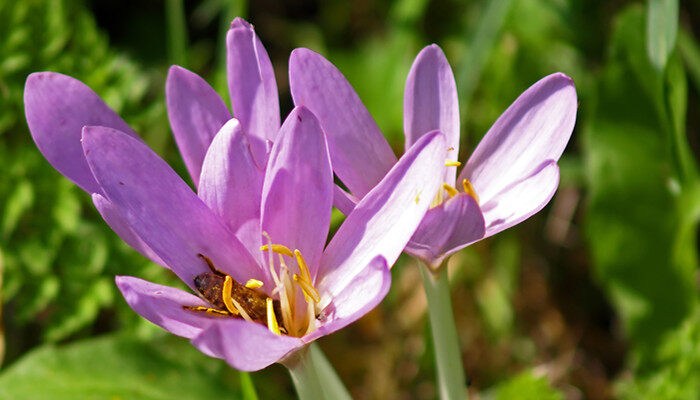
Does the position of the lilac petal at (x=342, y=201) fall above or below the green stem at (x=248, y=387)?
above

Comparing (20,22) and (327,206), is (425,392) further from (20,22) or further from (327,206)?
(20,22)

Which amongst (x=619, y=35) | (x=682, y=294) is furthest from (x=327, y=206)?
(x=682, y=294)

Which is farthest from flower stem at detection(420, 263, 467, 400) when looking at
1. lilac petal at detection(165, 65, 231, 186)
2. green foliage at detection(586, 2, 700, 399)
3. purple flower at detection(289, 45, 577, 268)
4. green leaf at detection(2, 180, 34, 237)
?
green leaf at detection(2, 180, 34, 237)

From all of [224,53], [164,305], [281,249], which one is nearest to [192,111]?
[281,249]

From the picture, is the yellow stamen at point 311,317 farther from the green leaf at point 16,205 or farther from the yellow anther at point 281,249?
the green leaf at point 16,205

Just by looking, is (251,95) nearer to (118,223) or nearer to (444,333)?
(118,223)

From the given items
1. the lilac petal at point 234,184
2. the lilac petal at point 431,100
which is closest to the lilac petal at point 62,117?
the lilac petal at point 234,184
